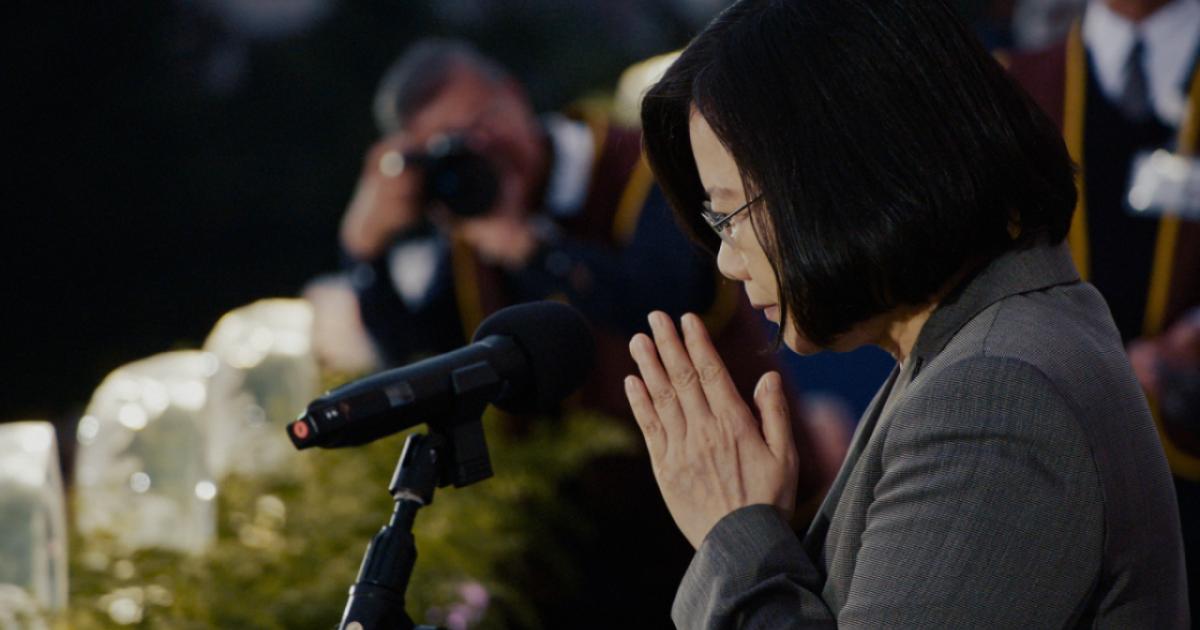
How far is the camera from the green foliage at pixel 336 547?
1.80 m

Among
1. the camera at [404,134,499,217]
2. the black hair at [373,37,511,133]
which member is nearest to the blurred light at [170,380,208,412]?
the camera at [404,134,499,217]

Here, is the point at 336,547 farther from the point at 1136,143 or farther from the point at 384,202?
the point at 1136,143

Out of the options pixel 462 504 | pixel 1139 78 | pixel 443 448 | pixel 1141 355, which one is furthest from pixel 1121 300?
pixel 443 448

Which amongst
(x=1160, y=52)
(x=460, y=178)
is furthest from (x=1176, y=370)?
(x=460, y=178)

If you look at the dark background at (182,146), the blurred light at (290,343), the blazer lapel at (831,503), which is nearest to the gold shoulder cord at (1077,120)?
the blazer lapel at (831,503)

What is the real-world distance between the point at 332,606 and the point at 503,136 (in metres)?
1.30

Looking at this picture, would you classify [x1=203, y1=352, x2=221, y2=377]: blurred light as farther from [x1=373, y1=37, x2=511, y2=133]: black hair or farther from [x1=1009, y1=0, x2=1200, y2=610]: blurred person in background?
[x1=1009, y1=0, x2=1200, y2=610]: blurred person in background

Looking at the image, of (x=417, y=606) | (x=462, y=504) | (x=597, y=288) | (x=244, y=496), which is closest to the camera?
(x=417, y=606)

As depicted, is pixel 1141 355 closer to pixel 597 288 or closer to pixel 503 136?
pixel 597 288

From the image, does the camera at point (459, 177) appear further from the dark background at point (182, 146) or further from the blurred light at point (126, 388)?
the dark background at point (182, 146)

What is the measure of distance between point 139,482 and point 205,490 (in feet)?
0.32

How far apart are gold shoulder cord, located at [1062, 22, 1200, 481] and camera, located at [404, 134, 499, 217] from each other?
1.11 m

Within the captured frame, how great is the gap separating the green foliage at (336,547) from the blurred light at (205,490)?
7 centimetres

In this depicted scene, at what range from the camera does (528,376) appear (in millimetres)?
1087
